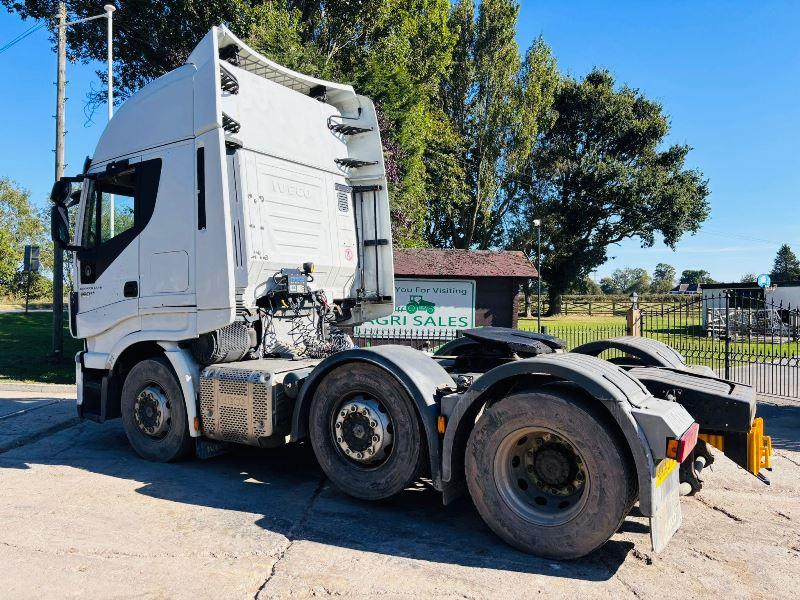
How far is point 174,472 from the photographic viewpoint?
5555mm

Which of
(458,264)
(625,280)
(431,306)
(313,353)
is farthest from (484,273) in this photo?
(625,280)

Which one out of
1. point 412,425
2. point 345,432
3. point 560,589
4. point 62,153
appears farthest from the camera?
point 62,153

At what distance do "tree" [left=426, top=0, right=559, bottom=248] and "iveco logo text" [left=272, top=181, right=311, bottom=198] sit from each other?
22968mm

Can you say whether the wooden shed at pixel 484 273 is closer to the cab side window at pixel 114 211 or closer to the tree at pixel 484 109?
the cab side window at pixel 114 211

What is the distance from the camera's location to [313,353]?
6113 mm

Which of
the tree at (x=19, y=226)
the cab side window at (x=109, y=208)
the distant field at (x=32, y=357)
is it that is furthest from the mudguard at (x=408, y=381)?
the tree at (x=19, y=226)

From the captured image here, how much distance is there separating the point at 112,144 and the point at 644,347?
567cm

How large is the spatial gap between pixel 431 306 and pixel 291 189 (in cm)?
608

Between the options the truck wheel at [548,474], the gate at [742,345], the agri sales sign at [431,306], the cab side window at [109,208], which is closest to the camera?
the truck wheel at [548,474]

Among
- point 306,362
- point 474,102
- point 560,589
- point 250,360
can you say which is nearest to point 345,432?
point 306,362

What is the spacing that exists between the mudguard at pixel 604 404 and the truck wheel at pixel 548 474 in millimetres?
122

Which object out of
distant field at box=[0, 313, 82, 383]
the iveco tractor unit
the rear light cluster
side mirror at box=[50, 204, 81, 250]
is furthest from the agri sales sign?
the rear light cluster

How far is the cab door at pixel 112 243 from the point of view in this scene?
5.91 metres

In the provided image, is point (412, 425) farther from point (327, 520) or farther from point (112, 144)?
point (112, 144)
